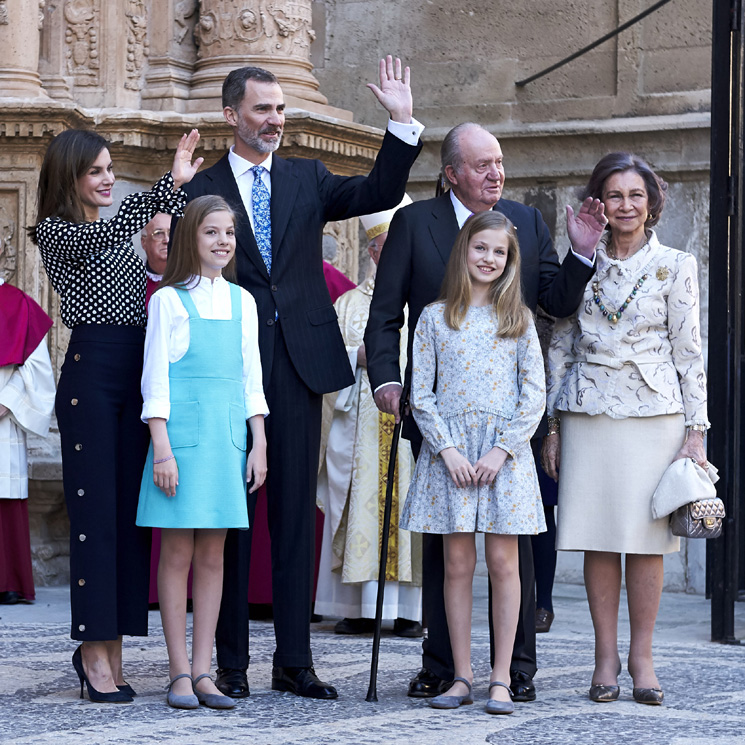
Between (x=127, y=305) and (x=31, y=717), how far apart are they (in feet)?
4.06

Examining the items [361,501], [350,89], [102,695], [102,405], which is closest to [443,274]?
[102,405]

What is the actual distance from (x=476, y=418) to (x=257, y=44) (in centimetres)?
390

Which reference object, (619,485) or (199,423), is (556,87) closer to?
(619,485)

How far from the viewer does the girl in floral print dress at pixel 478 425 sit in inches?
179

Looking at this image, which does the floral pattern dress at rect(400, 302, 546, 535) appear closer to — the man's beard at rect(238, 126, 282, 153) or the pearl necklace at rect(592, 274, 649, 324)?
the pearl necklace at rect(592, 274, 649, 324)

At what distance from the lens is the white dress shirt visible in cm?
447

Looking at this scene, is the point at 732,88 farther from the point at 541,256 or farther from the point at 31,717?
the point at 31,717

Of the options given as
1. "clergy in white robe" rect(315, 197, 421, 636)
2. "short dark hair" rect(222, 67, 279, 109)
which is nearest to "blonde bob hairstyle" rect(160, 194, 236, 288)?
"short dark hair" rect(222, 67, 279, 109)

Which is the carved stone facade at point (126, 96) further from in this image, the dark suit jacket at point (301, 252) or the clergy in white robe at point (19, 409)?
the dark suit jacket at point (301, 252)

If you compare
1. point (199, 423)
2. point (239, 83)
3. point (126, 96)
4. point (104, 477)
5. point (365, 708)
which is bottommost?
A: point (365, 708)

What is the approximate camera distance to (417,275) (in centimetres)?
491

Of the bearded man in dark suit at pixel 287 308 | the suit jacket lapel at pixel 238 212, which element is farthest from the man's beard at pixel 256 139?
the suit jacket lapel at pixel 238 212

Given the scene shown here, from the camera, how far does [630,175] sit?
4.87 m

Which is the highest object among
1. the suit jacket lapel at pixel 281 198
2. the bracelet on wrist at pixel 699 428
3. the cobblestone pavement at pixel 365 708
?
the suit jacket lapel at pixel 281 198
